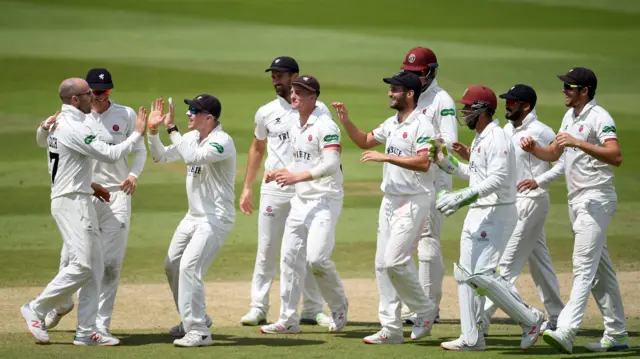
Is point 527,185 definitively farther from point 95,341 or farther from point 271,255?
point 95,341

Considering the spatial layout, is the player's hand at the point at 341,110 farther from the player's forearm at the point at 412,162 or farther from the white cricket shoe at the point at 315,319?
the white cricket shoe at the point at 315,319

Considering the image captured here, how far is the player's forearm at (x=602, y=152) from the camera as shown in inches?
320

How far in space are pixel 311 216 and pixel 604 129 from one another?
2.46 metres

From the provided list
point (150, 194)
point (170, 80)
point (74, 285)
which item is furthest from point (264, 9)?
point (74, 285)

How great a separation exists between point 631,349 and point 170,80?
39.8ft

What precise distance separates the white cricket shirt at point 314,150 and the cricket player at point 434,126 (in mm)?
820

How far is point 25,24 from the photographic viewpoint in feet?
70.2

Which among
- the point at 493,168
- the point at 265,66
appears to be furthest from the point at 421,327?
the point at 265,66

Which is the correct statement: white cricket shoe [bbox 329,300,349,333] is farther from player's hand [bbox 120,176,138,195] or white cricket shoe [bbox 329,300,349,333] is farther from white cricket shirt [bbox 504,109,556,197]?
player's hand [bbox 120,176,138,195]

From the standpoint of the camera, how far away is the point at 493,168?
26.8 feet

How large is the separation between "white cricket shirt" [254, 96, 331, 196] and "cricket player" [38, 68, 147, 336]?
1.23 m

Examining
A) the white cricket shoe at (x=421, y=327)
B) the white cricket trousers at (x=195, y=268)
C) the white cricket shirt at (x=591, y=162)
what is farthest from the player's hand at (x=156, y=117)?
the white cricket shirt at (x=591, y=162)

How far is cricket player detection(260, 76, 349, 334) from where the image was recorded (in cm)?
907

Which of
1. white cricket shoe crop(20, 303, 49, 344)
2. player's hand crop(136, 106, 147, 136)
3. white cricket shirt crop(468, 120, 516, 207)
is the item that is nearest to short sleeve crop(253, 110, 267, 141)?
player's hand crop(136, 106, 147, 136)
